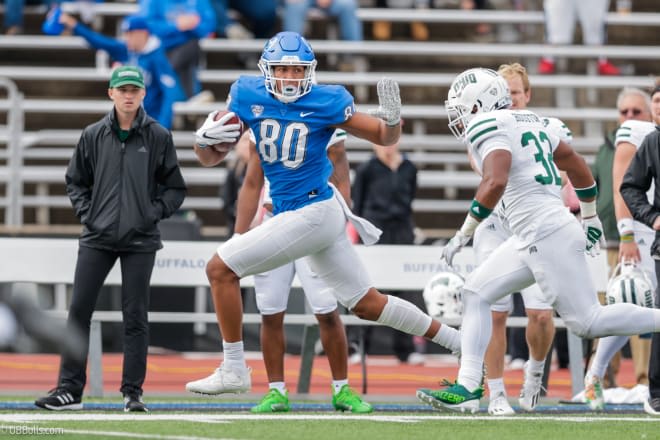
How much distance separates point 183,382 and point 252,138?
3106mm

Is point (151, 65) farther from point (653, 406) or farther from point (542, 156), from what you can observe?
point (653, 406)

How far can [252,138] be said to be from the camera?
755 cm

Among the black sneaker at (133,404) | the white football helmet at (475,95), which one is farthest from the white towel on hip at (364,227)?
the black sneaker at (133,404)

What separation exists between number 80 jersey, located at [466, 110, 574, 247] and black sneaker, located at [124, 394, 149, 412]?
87.4 inches

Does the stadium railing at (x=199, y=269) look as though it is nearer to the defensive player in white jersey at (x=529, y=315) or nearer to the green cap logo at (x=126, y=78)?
the defensive player in white jersey at (x=529, y=315)

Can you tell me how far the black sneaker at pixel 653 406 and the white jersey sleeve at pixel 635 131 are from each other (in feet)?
5.61

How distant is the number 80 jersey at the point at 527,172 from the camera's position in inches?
285

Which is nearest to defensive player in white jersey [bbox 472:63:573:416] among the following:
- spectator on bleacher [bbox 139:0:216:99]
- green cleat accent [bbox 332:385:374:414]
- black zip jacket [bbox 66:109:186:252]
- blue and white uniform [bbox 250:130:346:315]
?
green cleat accent [bbox 332:385:374:414]

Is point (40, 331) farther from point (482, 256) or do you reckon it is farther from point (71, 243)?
point (71, 243)

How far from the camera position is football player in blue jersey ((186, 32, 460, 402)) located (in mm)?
7254

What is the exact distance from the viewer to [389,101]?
Result: 23.4ft

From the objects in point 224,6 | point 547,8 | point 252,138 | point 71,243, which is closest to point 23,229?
point 71,243

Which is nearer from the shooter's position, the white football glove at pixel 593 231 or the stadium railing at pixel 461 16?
the white football glove at pixel 593 231

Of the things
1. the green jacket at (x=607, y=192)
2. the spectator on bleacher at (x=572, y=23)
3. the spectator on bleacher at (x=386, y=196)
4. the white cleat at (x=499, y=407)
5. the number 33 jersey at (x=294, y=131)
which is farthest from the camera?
the spectator on bleacher at (x=572, y=23)
